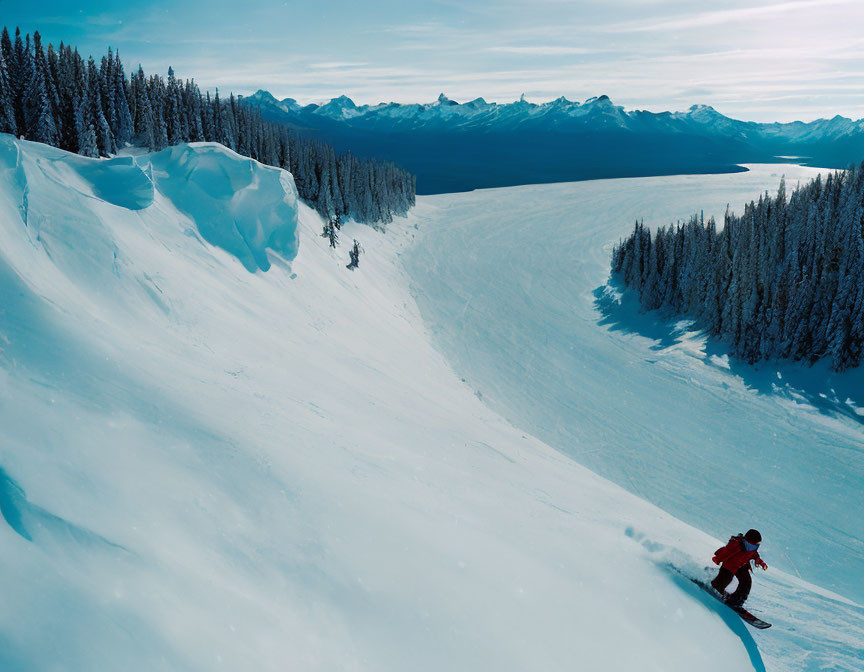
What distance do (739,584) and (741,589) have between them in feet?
0.24

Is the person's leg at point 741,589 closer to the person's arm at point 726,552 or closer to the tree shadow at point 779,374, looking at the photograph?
the person's arm at point 726,552

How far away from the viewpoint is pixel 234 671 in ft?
10.7

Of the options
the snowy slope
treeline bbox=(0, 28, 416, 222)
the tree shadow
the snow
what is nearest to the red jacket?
the snow

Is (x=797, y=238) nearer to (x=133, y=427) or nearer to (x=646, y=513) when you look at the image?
(x=646, y=513)

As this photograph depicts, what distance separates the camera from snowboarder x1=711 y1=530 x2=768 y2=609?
643 cm

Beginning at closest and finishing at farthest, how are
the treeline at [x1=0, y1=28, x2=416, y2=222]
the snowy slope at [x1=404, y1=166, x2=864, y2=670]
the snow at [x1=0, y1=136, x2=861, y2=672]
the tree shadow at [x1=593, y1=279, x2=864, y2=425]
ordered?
the snow at [x1=0, y1=136, x2=861, y2=672] < the snowy slope at [x1=404, y1=166, x2=864, y2=670] < the tree shadow at [x1=593, y1=279, x2=864, y2=425] < the treeline at [x1=0, y1=28, x2=416, y2=222]

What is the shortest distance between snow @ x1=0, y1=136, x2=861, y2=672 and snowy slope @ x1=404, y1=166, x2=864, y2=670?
A: 2231 mm

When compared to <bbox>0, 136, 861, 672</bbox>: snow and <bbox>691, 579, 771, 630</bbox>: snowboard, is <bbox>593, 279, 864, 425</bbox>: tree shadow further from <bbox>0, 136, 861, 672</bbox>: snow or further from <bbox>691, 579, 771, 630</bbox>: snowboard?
<bbox>691, 579, 771, 630</bbox>: snowboard

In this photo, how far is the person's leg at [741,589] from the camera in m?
6.41

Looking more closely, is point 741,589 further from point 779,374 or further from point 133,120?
point 133,120

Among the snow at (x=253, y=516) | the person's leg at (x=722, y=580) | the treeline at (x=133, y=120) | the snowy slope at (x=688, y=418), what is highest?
the treeline at (x=133, y=120)

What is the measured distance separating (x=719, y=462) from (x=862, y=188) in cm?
1590

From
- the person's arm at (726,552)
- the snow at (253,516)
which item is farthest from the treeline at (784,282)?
the person's arm at (726,552)

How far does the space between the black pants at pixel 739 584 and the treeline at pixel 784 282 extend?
53.8 feet
